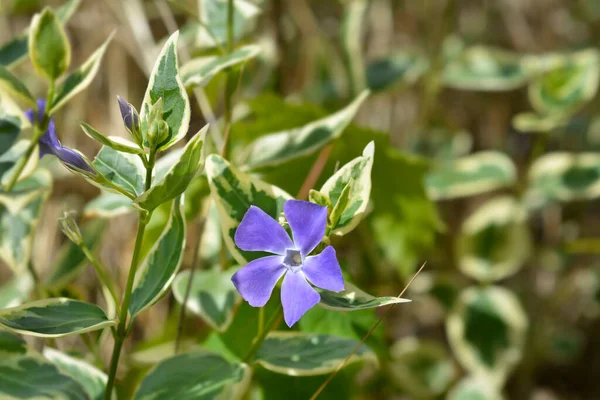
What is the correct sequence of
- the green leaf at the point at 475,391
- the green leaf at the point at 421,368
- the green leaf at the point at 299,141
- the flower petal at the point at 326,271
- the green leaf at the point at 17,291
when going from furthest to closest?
the green leaf at the point at 421,368 < the green leaf at the point at 475,391 < the green leaf at the point at 17,291 < the green leaf at the point at 299,141 < the flower petal at the point at 326,271

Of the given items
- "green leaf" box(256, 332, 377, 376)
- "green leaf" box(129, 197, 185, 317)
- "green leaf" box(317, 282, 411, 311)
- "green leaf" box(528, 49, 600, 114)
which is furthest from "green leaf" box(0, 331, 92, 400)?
"green leaf" box(528, 49, 600, 114)

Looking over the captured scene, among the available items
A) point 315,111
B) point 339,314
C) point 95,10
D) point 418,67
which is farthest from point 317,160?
point 95,10

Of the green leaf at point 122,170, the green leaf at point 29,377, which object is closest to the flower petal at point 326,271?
the green leaf at point 122,170

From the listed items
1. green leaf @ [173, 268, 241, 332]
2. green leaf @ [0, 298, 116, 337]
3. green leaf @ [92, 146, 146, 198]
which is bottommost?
green leaf @ [173, 268, 241, 332]

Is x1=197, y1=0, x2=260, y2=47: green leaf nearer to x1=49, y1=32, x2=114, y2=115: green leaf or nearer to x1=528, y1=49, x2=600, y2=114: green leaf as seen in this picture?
x1=49, y1=32, x2=114, y2=115: green leaf

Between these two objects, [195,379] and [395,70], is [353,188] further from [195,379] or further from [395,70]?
[395,70]

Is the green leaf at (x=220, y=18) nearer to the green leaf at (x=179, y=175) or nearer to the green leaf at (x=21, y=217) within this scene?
the green leaf at (x=21, y=217)
